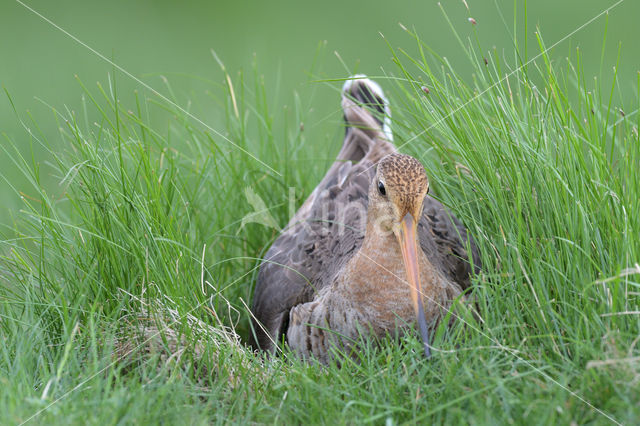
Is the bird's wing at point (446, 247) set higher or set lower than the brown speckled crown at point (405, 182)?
lower

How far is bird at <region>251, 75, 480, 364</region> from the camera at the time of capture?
11.0 ft

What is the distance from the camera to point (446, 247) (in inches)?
161

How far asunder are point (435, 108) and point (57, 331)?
80.2 inches

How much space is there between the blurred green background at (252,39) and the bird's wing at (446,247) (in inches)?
106

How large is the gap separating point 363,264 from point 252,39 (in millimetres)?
6234

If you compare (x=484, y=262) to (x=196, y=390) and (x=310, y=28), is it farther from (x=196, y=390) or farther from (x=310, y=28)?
(x=310, y=28)

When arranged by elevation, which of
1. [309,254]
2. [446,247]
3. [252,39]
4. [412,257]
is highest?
[252,39]

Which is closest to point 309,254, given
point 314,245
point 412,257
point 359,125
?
point 314,245

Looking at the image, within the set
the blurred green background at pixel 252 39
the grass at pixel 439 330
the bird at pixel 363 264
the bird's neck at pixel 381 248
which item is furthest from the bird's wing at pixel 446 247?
the blurred green background at pixel 252 39

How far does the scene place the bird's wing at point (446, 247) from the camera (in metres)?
3.93

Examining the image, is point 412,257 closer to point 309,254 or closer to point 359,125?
point 309,254

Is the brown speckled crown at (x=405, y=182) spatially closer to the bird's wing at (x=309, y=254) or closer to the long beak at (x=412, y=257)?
the long beak at (x=412, y=257)

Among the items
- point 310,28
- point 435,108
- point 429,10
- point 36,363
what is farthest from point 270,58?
point 36,363

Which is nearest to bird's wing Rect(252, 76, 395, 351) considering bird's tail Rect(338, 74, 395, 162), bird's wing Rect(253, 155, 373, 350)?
Result: bird's wing Rect(253, 155, 373, 350)
